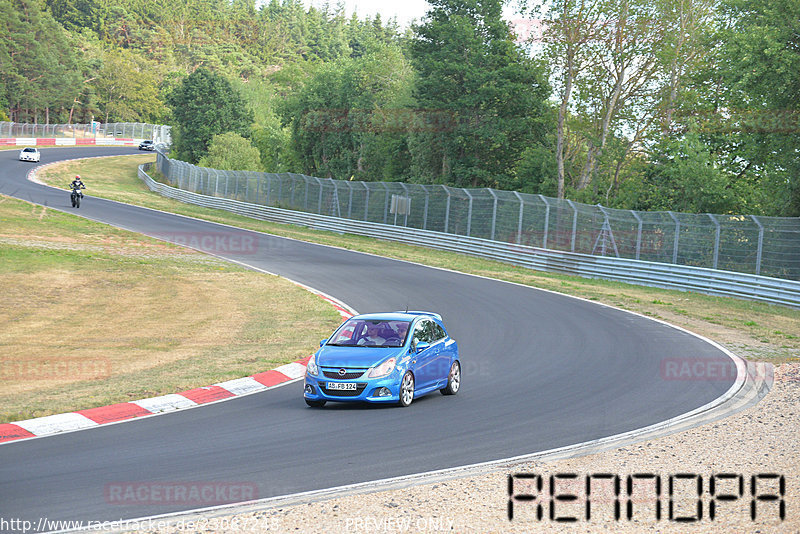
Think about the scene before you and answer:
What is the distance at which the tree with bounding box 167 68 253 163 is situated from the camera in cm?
8672

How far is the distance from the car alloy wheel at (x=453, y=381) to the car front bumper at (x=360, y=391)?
152 cm

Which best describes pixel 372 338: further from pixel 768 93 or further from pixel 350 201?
pixel 350 201

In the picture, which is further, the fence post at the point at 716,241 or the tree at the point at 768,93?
the tree at the point at 768,93

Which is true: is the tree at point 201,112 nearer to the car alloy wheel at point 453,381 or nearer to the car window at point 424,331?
the car window at point 424,331

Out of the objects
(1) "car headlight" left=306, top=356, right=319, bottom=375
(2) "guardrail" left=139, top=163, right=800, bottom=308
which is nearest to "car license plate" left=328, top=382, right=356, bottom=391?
(1) "car headlight" left=306, top=356, right=319, bottom=375

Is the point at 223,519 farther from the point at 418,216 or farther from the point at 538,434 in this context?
the point at 418,216

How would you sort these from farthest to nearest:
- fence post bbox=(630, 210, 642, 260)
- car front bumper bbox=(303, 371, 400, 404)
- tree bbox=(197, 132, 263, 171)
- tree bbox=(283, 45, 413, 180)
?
tree bbox=(197, 132, 263, 171), tree bbox=(283, 45, 413, 180), fence post bbox=(630, 210, 642, 260), car front bumper bbox=(303, 371, 400, 404)

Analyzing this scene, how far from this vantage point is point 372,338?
13703 millimetres

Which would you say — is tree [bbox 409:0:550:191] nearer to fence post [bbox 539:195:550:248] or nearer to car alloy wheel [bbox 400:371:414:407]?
fence post [bbox 539:195:550:248]

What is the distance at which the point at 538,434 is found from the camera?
1079cm

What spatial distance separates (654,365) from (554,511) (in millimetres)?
9512

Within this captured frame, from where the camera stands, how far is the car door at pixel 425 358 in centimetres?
1318

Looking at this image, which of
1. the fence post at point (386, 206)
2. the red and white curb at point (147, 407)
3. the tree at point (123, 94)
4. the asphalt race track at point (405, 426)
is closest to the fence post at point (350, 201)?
the fence post at point (386, 206)

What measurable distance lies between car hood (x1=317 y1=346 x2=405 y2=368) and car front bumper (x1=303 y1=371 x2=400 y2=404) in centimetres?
27
